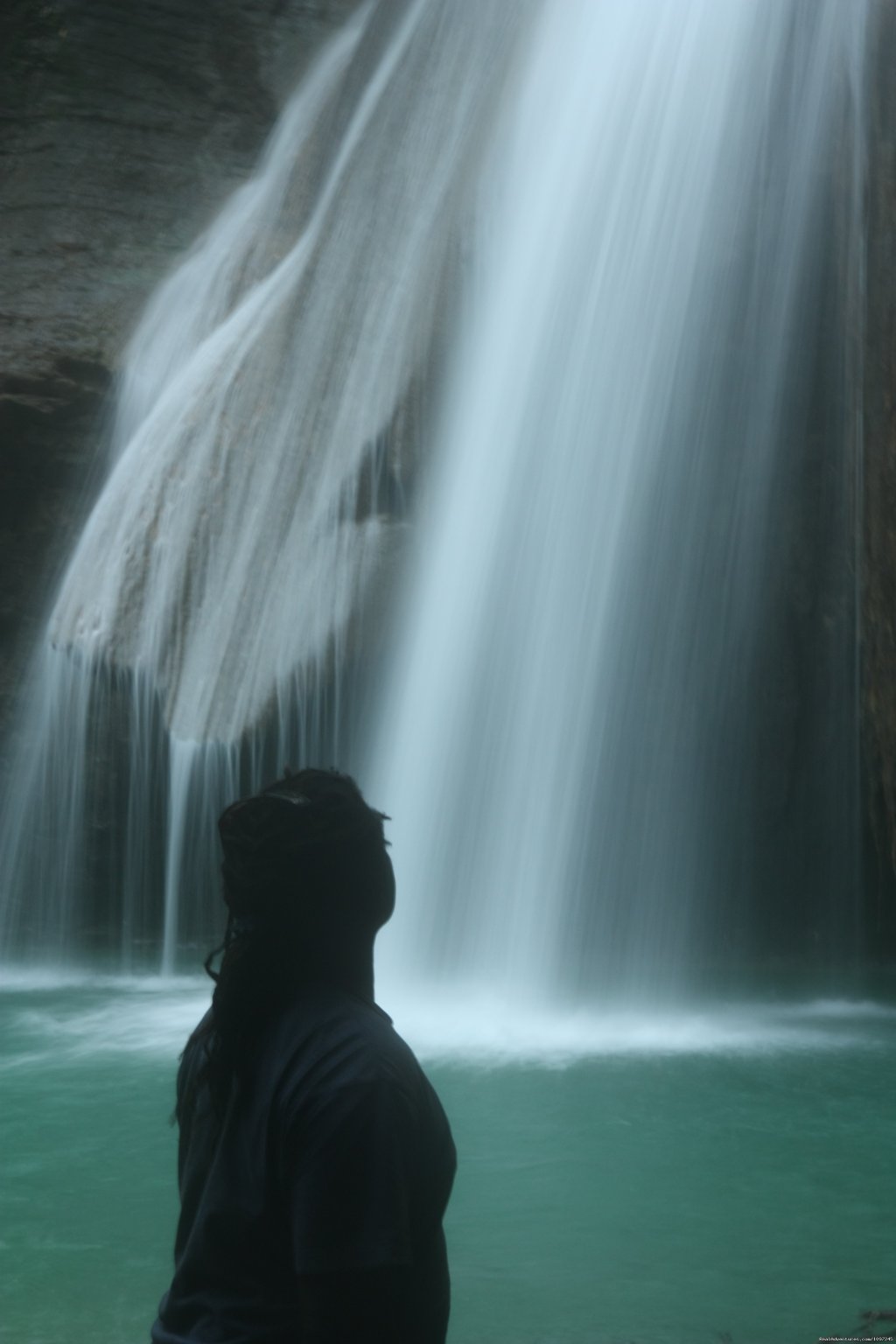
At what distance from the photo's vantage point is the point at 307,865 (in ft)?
5.15

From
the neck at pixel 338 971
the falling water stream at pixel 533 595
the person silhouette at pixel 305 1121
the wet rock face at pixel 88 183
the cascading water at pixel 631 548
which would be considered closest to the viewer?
the person silhouette at pixel 305 1121

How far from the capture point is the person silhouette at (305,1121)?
1.36 meters

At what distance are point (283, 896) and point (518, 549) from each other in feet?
24.4

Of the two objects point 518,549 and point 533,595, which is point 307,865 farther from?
point 518,549

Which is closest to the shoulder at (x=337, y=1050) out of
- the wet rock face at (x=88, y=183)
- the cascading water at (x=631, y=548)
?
the cascading water at (x=631, y=548)

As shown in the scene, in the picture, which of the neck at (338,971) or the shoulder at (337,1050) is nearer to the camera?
the shoulder at (337,1050)

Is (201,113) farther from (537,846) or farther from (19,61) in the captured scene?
(537,846)

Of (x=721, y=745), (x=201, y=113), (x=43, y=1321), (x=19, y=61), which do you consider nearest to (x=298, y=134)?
(x=201, y=113)

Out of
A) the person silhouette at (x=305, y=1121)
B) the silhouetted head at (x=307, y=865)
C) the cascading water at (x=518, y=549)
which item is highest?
the cascading water at (x=518, y=549)

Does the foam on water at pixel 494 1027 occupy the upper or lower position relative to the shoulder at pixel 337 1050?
lower

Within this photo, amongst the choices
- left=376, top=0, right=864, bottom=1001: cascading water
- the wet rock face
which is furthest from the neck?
the wet rock face

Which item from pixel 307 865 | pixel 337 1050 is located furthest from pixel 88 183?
pixel 337 1050

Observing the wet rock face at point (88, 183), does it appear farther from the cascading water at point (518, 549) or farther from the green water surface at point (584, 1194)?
the green water surface at point (584, 1194)

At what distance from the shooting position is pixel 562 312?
954 cm
